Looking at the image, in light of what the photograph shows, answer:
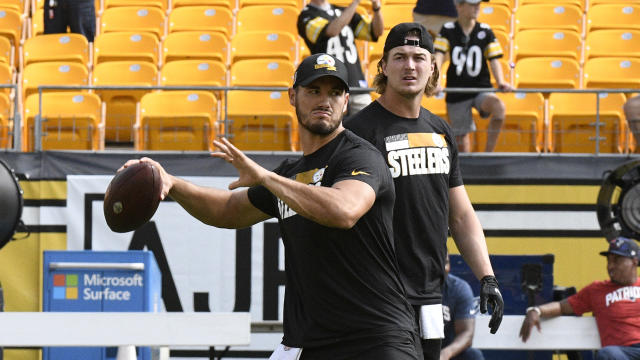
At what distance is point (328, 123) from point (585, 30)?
29.0ft

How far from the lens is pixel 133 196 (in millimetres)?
3770

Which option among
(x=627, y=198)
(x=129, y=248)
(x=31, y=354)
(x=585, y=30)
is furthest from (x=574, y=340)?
(x=585, y=30)

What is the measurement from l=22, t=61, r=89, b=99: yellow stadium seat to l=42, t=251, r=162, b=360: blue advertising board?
2.76 metres

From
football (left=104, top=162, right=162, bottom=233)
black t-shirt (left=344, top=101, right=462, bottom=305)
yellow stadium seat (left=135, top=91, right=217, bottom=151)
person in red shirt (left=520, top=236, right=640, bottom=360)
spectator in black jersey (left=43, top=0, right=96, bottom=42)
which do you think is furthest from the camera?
spectator in black jersey (left=43, top=0, right=96, bottom=42)

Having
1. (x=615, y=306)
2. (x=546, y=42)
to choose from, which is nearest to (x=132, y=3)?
(x=546, y=42)

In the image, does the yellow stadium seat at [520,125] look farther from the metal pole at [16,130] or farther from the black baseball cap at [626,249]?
the metal pole at [16,130]

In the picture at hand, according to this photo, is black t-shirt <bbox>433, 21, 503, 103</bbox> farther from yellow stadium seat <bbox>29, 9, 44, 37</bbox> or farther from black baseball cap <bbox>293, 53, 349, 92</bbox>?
black baseball cap <bbox>293, 53, 349, 92</bbox>

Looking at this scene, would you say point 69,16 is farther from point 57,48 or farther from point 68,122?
point 68,122

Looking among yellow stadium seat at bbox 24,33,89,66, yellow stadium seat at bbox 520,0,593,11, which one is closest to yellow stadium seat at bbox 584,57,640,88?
yellow stadium seat at bbox 520,0,593,11

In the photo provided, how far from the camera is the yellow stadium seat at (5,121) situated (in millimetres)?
9352

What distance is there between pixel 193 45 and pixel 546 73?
349 cm

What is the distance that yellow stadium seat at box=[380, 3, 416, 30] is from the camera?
38.3 ft

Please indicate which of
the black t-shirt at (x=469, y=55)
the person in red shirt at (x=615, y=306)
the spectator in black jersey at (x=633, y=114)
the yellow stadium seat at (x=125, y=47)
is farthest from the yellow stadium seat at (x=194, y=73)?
the person in red shirt at (x=615, y=306)

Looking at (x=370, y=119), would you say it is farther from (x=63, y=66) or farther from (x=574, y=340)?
(x=63, y=66)
